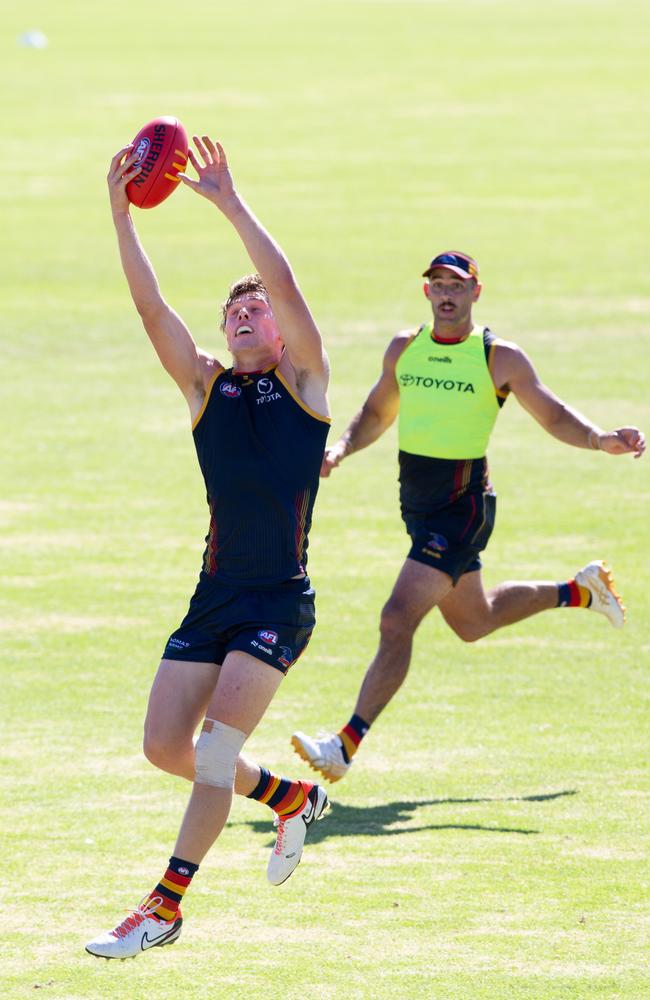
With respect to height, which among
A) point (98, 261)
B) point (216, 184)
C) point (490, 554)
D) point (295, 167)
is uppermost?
point (295, 167)

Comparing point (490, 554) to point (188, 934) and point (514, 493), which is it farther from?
point (188, 934)

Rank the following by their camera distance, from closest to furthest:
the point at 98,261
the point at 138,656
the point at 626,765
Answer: the point at 626,765, the point at 138,656, the point at 98,261

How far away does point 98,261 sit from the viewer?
28.4 meters

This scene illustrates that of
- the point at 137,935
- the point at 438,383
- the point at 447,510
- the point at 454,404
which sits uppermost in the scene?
the point at 438,383

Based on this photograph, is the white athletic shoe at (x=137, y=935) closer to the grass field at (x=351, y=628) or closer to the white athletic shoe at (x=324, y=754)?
the grass field at (x=351, y=628)

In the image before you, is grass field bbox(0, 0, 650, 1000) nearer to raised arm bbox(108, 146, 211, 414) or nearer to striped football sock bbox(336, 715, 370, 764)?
striped football sock bbox(336, 715, 370, 764)

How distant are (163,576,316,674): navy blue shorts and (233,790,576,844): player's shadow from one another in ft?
6.15

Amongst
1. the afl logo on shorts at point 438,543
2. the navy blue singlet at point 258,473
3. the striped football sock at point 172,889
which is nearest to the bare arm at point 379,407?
the afl logo on shorts at point 438,543

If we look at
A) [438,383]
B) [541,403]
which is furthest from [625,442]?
[438,383]

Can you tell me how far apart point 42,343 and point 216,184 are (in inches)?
620

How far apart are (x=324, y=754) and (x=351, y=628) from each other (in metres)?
Result: 3.18

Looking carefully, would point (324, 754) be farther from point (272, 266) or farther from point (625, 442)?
point (272, 266)

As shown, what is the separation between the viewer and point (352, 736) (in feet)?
29.9

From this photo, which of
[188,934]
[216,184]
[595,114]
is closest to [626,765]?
[188,934]
